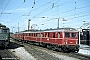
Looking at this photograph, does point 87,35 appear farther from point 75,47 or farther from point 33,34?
point 75,47

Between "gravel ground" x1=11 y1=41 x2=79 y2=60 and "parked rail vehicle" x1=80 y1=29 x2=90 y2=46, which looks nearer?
"gravel ground" x1=11 y1=41 x2=79 y2=60

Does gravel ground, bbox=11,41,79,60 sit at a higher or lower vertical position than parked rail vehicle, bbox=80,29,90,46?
lower

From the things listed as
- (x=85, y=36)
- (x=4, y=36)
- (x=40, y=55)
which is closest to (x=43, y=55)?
(x=40, y=55)

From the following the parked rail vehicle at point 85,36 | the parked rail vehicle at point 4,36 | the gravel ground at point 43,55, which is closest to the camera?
the gravel ground at point 43,55

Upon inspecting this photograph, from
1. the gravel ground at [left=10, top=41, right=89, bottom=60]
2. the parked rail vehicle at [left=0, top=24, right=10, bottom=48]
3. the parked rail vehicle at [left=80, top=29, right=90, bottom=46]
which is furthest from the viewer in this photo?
the parked rail vehicle at [left=80, top=29, right=90, bottom=46]

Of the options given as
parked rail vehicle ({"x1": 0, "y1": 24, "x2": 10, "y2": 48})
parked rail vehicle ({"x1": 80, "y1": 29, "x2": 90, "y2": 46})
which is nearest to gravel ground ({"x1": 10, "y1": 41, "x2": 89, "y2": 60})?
parked rail vehicle ({"x1": 0, "y1": 24, "x2": 10, "y2": 48})

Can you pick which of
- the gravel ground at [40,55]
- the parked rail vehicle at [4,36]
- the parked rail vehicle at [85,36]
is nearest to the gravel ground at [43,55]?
the gravel ground at [40,55]

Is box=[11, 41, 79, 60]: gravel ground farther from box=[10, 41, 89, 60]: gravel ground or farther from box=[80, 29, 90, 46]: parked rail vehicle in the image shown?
box=[80, 29, 90, 46]: parked rail vehicle

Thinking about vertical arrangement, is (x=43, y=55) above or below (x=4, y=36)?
below

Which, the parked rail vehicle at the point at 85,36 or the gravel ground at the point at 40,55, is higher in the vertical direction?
the parked rail vehicle at the point at 85,36

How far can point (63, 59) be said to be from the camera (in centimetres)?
1595

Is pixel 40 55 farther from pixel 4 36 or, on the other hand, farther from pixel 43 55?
pixel 4 36

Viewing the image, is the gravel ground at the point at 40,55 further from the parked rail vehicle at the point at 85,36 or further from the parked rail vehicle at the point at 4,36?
the parked rail vehicle at the point at 85,36

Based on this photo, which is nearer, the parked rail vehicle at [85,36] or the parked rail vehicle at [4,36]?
the parked rail vehicle at [4,36]
